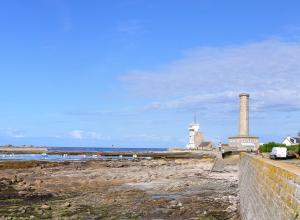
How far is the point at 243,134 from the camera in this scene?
7675 cm

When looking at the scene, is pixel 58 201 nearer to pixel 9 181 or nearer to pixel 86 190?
pixel 86 190

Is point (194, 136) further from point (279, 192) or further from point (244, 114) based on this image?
point (279, 192)

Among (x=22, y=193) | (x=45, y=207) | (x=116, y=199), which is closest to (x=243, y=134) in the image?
(x=22, y=193)

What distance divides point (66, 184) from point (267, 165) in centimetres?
2857

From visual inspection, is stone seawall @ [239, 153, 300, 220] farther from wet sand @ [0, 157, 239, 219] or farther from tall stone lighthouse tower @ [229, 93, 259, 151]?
tall stone lighthouse tower @ [229, 93, 259, 151]

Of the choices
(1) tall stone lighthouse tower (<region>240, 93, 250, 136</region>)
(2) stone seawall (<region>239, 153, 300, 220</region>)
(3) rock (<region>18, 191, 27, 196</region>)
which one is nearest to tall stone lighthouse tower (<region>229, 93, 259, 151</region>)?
(1) tall stone lighthouse tower (<region>240, 93, 250, 136</region>)

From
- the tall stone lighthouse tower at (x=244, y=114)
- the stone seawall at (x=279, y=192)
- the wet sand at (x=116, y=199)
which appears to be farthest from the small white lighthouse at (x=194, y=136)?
the stone seawall at (x=279, y=192)

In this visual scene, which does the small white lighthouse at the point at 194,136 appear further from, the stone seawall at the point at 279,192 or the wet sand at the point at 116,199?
the stone seawall at the point at 279,192

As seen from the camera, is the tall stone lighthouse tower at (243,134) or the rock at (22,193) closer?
the rock at (22,193)

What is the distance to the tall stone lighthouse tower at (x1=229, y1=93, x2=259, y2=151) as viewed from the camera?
71500mm

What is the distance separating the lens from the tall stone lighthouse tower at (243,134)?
7150 centimetres

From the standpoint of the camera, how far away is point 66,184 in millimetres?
38188

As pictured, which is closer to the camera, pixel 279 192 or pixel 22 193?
pixel 279 192

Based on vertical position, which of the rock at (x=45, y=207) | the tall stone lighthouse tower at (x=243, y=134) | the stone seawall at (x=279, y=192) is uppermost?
the tall stone lighthouse tower at (x=243, y=134)
